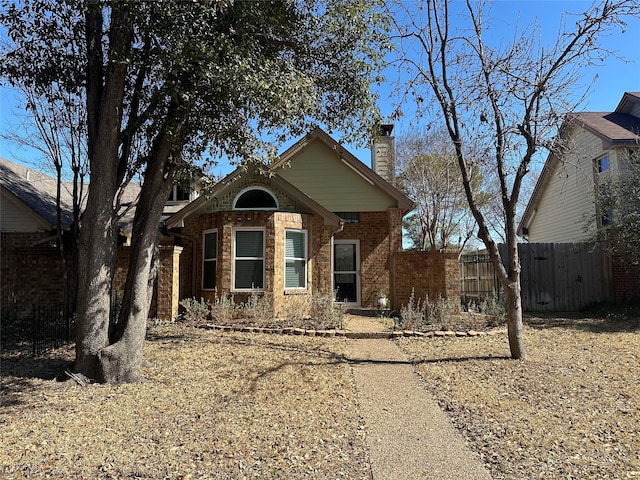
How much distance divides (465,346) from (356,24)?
6.53 metres

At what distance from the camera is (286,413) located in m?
5.04

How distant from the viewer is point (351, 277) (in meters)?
14.4

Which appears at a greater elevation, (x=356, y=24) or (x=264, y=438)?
(x=356, y=24)

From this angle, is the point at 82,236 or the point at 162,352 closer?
the point at 82,236

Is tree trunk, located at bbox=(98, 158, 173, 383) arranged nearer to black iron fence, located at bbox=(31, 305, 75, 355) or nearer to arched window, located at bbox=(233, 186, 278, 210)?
black iron fence, located at bbox=(31, 305, 75, 355)

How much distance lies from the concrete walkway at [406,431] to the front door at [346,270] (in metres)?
6.85

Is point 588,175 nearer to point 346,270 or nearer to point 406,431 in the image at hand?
point 346,270

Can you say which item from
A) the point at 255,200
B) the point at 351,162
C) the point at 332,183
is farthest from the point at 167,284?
the point at 351,162

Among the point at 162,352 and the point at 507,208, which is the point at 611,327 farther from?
the point at 162,352

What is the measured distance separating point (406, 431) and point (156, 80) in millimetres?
6483

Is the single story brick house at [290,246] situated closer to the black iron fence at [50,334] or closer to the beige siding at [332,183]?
the beige siding at [332,183]

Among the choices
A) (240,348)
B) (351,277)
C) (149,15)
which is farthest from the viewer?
(351,277)

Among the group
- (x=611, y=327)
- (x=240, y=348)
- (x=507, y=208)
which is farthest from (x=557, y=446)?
(x=611, y=327)

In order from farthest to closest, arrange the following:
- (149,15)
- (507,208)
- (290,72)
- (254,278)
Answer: (254,278) → (507,208) → (290,72) → (149,15)
